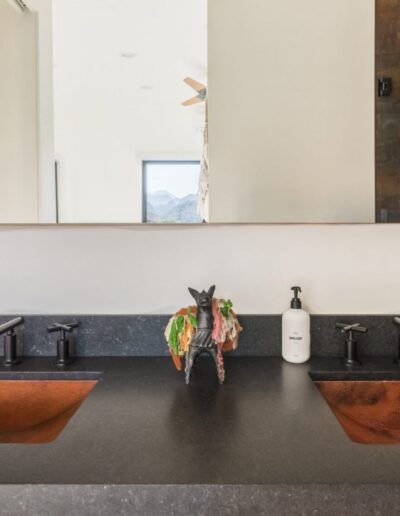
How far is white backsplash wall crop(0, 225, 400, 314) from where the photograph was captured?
44.6 inches

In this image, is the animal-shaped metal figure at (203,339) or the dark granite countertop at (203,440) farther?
the animal-shaped metal figure at (203,339)

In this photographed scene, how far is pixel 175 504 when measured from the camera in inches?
21.8

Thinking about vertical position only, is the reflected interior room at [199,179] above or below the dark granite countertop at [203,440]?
above

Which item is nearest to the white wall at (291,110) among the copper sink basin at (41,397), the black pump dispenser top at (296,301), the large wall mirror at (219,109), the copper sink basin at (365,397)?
the large wall mirror at (219,109)

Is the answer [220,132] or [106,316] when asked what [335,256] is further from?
[106,316]

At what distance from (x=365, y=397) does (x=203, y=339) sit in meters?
0.41

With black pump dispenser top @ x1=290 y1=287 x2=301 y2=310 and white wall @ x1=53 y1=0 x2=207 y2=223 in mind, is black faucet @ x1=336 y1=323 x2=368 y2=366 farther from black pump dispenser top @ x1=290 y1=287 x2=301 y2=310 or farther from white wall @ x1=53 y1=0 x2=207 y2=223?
white wall @ x1=53 y1=0 x2=207 y2=223

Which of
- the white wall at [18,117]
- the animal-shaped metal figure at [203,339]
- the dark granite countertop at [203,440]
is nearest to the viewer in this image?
the dark granite countertop at [203,440]

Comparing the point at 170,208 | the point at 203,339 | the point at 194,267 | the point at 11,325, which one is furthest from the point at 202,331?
the point at 11,325

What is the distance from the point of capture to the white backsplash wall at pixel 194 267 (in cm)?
113

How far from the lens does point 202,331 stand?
0.96 meters

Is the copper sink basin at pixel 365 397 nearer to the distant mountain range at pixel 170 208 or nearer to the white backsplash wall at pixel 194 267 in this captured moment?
the white backsplash wall at pixel 194 267

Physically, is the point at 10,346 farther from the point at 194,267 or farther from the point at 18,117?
the point at 18,117

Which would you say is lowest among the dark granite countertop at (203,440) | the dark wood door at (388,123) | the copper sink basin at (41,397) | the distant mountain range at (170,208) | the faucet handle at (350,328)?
the copper sink basin at (41,397)
